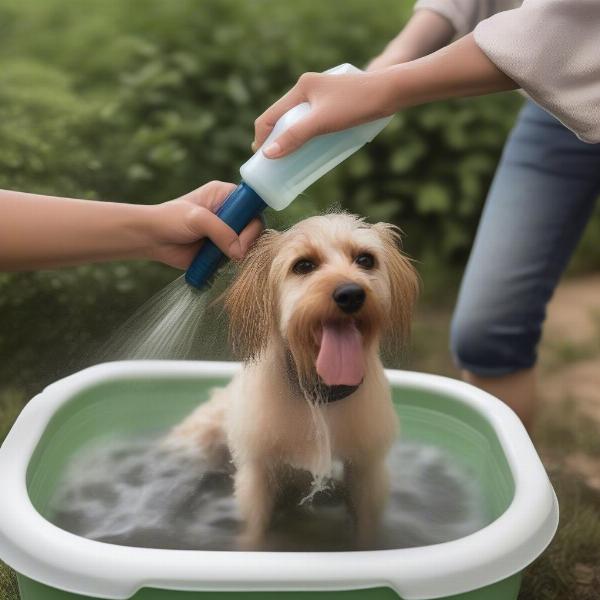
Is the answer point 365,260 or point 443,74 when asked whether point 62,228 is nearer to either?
point 365,260

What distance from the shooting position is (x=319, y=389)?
1.55 metres

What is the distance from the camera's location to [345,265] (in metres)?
1.44

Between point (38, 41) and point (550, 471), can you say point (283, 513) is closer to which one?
point (550, 471)

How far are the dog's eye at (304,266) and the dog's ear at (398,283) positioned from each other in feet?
0.44

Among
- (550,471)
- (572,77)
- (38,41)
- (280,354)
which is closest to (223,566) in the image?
(280,354)

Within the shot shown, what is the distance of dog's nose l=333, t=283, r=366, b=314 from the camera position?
137 centimetres

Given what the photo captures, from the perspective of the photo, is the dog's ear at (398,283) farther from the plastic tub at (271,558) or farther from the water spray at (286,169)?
the plastic tub at (271,558)

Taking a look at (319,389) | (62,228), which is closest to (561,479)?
(319,389)

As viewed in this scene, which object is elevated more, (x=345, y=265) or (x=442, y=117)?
(x=345, y=265)

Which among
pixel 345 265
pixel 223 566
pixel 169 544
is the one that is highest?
pixel 345 265

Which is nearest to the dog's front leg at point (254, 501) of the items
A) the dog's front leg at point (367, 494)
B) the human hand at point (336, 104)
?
the dog's front leg at point (367, 494)

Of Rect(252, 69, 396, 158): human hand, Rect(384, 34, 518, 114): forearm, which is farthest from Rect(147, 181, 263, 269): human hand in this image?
Rect(384, 34, 518, 114): forearm

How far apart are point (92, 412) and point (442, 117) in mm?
2539

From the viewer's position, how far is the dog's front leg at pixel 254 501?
1.67 metres
